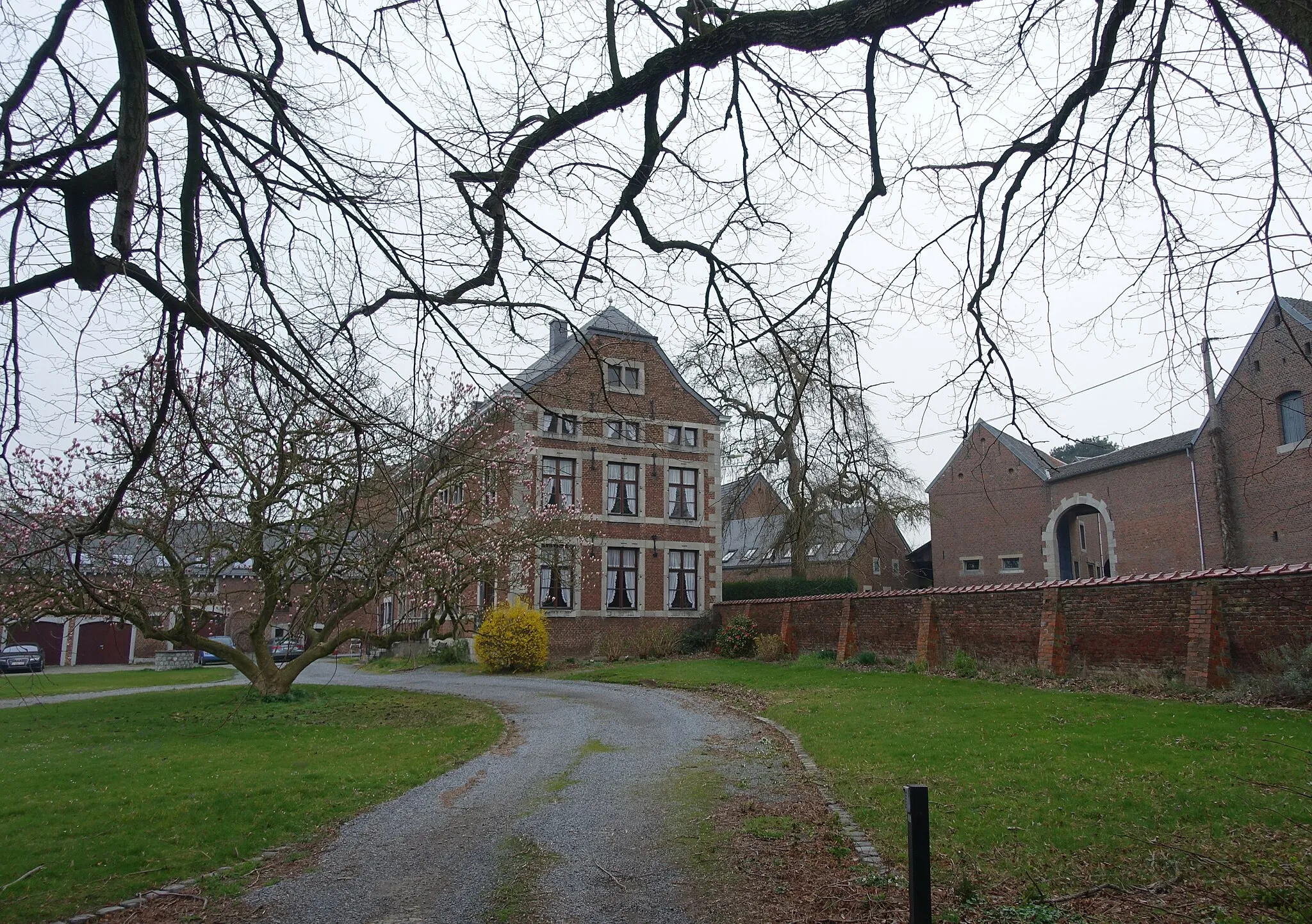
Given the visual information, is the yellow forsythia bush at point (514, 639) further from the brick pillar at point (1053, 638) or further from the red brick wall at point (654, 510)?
the brick pillar at point (1053, 638)

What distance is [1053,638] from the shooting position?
15250mm

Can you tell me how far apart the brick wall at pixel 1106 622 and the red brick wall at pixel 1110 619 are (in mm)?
17

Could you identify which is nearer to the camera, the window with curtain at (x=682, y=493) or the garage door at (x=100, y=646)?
the window with curtain at (x=682, y=493)

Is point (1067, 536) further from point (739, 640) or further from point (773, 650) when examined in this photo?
point (773, 650)

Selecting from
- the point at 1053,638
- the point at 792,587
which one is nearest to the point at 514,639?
the point at 792,587

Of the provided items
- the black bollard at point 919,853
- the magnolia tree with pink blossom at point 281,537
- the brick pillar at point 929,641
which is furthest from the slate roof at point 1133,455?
the black bollard at point 919,853

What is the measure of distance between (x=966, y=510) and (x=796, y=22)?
138 feet

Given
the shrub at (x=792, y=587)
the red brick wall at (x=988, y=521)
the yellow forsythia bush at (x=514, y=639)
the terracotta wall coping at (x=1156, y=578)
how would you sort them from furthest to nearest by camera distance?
the red brick wall at (x=988, y=521)
the shrub at (x=792, y=587)
the yellow forsythia bush at (x=514, y=639)
the terracotta wall coping at (x=1156, y=578)

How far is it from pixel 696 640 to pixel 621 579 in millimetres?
3442

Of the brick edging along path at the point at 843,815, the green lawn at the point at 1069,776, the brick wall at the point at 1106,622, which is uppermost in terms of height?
the brick wall at the point at 1106,622

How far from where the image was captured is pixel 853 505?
5.82 metres

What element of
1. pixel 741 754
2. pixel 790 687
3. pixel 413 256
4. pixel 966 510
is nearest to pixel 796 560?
pixel 790 687

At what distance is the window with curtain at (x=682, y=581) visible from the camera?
31.7 meters

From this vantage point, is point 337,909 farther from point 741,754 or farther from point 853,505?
point 741,754
